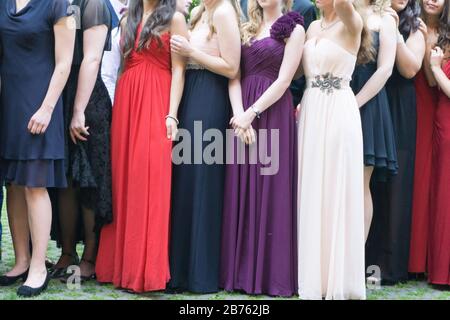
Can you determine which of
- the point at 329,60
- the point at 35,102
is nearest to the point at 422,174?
the point at 329,60

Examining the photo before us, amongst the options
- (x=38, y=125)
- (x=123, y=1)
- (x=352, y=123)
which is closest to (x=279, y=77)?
(x=352, y=123)

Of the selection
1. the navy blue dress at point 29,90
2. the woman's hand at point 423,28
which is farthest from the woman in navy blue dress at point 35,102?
the woman's hand at point 423,28

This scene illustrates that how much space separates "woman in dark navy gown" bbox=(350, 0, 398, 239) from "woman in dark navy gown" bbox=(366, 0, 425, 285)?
11.0 inches

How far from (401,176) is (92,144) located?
2.38 m

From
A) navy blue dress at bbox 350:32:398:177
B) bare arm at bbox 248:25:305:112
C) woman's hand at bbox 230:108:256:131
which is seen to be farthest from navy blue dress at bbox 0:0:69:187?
navy blue dress at bbox 350:32:398:177

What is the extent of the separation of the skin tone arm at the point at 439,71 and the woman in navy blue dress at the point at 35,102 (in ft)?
8.96

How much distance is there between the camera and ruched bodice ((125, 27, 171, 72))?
5312 mm

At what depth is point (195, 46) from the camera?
17.6 ft

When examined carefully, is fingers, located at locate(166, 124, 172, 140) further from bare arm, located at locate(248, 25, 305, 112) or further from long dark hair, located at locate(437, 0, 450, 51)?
long dark hair, located at locate(437, 0, 450, 51)

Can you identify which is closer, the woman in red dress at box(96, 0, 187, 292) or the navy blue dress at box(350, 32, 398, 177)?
the woman in red dress at box(96, 0, 187, 292)

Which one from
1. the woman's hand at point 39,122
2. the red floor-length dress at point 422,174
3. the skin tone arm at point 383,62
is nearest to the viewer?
the woman's hand at point 39,122

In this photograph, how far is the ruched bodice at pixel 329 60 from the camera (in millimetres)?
5168

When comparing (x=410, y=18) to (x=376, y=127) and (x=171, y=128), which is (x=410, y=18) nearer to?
(x=376, y=127)

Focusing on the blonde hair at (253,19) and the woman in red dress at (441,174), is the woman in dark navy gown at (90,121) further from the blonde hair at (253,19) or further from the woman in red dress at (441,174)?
the woman in red dress at (441,174)
